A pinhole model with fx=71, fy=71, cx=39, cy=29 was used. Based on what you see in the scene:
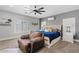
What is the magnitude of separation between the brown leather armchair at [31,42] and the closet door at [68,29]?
0.48 metres

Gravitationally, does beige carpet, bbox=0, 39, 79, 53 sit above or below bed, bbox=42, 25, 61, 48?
below

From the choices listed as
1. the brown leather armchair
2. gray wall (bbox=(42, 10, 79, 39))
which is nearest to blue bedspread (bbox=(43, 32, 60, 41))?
the brown leather armchair

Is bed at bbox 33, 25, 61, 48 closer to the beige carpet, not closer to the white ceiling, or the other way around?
the beige carpet

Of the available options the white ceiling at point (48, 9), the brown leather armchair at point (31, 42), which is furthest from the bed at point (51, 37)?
the white ceiling at point (48, 9)

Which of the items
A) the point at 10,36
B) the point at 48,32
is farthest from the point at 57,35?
the point at 10,36

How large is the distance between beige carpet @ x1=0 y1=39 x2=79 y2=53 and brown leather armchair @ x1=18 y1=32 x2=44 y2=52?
0.09 meters

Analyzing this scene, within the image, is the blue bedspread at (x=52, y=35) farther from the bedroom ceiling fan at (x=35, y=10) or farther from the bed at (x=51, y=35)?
the bedroom ceiling fan at (x=35, y=10)

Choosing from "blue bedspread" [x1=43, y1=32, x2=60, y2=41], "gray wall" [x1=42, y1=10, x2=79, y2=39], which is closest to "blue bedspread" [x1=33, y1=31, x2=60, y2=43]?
"blue bedspread" [x1=43, y1=32, x2=60, y2=41]

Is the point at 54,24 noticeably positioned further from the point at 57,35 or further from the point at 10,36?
the point at 10,36

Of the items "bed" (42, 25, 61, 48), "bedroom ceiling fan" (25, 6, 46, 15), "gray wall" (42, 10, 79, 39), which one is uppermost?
"bedroom ceiling fan" (25, 6, 46, 15)

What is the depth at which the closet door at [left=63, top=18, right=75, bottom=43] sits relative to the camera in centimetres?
138

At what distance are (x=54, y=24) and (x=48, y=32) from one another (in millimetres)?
220

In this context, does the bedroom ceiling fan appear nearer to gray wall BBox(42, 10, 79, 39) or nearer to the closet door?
gray wall BBox(42, 10, 79, 39)

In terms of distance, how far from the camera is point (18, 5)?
1366mm
